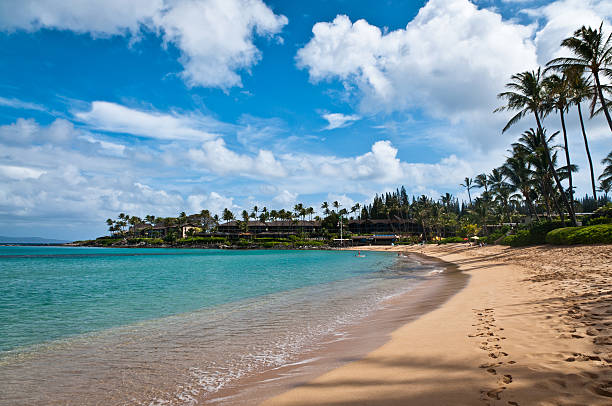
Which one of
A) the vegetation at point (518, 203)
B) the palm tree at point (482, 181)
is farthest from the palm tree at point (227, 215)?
the palm tree at point (482, 181)

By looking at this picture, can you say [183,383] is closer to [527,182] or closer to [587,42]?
[587,42]

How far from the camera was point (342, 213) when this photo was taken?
128750mm

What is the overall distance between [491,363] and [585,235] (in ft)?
77.6

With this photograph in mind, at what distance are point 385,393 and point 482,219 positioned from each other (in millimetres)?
73392

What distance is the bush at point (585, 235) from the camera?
20.0 meters

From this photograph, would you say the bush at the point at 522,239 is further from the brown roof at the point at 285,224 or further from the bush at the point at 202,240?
the bush at the point at 202,240

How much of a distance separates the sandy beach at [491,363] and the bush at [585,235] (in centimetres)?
1628

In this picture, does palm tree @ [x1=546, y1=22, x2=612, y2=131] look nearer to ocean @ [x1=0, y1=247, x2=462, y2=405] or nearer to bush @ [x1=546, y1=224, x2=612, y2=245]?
bush @ [x1=546, y1=224, x2=612, y2=245]

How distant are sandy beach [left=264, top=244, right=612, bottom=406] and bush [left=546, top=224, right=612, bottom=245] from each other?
1628 cm

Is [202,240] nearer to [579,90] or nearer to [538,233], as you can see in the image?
[538,233]

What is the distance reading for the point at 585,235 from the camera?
A: 70.7 feet

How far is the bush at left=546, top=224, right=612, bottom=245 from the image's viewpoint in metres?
20.0

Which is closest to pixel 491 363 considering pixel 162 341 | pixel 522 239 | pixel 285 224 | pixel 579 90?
pixel 162 341

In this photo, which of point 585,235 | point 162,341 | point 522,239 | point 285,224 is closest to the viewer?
point 162,341
